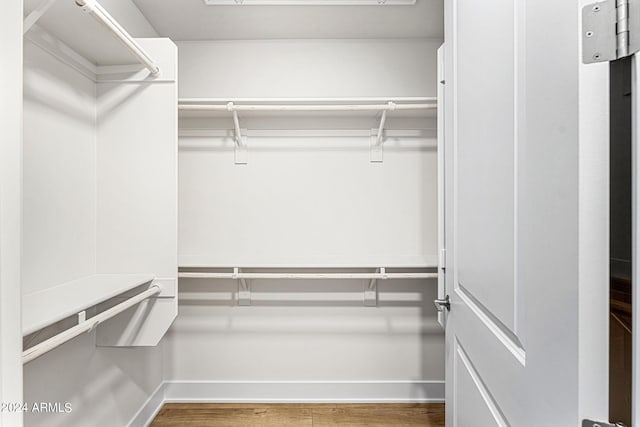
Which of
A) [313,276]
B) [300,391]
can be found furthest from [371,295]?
[300,391]

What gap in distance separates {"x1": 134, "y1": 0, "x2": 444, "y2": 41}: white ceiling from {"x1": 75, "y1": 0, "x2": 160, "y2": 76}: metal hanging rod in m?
0.49

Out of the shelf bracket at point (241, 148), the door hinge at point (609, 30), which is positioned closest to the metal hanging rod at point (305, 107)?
the shelf bracket at point (241, 148)

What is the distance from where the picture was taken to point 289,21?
6.65ft

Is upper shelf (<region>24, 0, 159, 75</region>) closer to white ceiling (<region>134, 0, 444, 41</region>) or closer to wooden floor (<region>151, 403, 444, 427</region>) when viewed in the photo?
white ceiling (<region>134, 0, 444, 41</region>)

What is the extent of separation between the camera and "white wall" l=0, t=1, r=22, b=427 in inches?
25.2

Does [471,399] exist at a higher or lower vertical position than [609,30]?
lower

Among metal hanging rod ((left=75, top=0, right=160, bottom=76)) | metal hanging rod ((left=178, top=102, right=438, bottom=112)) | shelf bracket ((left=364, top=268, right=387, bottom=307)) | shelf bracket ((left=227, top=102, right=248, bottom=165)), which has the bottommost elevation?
shelf bracket ((left=364, top=268, right=387, bottom=307))

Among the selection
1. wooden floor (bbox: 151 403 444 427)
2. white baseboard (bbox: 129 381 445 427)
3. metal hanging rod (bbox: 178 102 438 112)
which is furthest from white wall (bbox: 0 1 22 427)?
white baseboard (bbox: 129 381 445 427)

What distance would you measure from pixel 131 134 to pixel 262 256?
0.95 metres

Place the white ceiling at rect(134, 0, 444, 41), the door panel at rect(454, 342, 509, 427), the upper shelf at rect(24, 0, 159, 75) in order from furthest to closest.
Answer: the white ceiling at rect(134, 0, 444, 41)
the upper shelf at rect(24, 0, 159, 75)
the door panel at rect(454, 342, 509, 427)

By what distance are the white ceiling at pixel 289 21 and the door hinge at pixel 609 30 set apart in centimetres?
156

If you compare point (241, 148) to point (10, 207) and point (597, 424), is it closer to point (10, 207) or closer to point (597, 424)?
point (10, 207)

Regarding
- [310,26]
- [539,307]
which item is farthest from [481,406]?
[310,26]

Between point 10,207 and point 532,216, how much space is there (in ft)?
2.96
